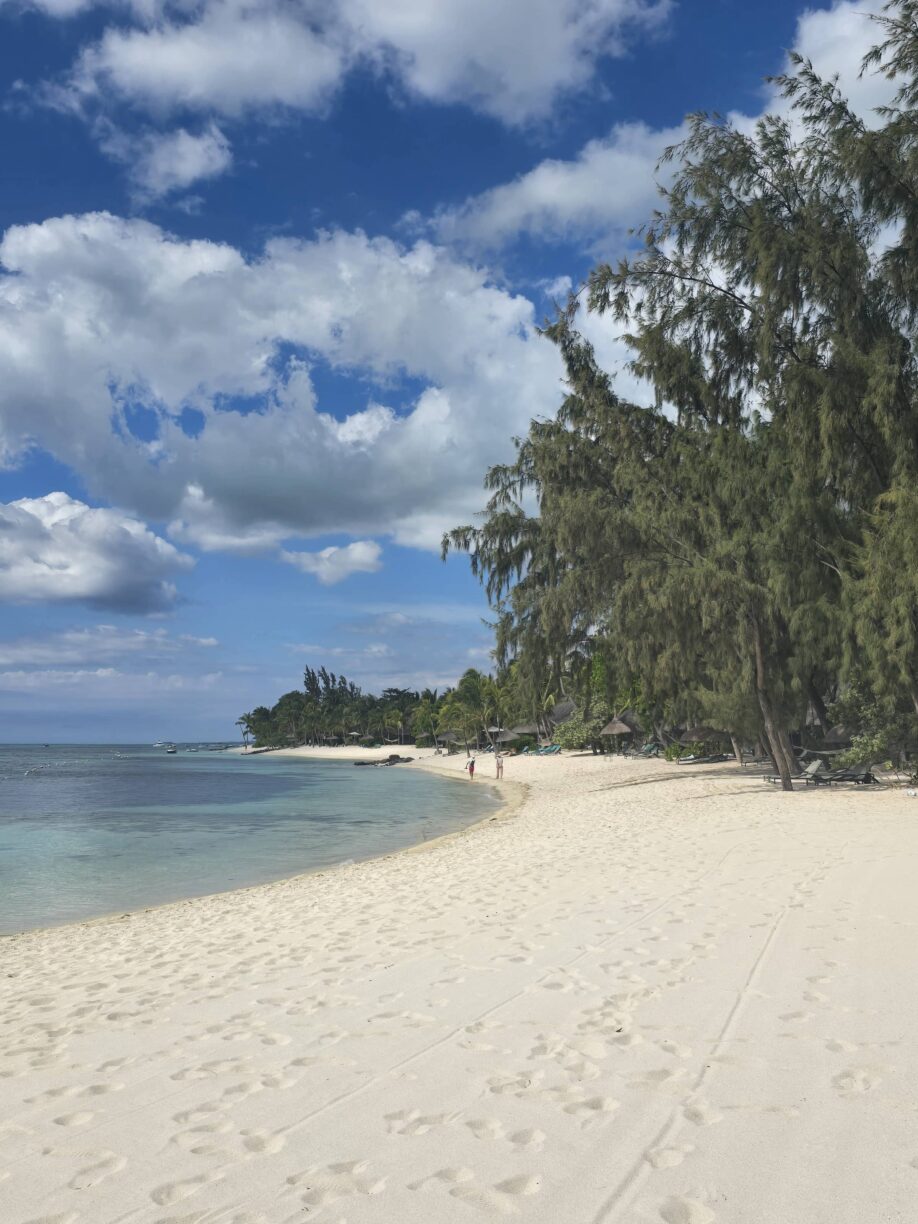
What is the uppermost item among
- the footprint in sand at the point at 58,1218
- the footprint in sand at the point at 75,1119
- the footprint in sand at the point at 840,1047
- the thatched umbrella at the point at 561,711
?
the thatched umbrella at the point at 561,711

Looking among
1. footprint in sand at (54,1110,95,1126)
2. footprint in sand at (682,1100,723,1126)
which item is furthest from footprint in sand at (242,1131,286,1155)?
footprint in sand at (682,1100,723,1126)

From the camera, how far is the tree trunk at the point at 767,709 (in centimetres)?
2153

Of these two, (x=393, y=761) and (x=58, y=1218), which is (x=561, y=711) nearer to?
(x=393, y=761)

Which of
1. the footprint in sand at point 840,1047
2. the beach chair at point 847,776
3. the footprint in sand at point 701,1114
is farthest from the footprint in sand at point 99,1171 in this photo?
the beach chair at point 847,776

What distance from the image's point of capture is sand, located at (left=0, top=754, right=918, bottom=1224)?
303 cm

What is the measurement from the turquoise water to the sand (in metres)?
6.41

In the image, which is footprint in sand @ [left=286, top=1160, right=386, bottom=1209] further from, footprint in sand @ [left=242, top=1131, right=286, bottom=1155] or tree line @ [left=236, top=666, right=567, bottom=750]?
tree line @ [left=236, top=666, right=567, bottom=750]

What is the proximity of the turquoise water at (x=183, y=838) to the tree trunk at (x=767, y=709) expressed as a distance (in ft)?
30.8

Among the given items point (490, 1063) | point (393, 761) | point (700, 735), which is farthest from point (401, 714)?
point (490, 1063)

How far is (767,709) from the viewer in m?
22.2

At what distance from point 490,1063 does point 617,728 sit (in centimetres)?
4942

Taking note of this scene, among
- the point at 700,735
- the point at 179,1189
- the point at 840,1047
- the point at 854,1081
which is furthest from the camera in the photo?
the point at 700,735

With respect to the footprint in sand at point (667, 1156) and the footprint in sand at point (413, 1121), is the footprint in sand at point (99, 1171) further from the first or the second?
the footprint in sand at point (667, 1156)

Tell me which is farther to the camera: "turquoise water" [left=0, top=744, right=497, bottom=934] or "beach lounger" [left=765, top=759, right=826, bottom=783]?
"beach lounger" [left=765, top=759, right=826, bottom=783]
